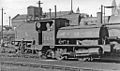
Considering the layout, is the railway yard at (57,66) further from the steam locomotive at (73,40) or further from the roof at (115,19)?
the roof at (115,19)

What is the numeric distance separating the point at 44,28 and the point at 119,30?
1517 cm

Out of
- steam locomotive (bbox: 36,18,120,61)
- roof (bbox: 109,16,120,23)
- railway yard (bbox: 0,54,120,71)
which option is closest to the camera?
railway yard (bbox: 0,54,120,71)

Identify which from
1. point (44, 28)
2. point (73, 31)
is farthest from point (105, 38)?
point (44, 28)

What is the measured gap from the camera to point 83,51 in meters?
16.3

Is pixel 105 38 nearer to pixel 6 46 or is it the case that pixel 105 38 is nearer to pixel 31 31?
pixel 31 31

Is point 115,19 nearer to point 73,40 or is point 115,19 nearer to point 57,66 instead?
point 73,40

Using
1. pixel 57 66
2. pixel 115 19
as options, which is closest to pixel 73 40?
pixel 57 66

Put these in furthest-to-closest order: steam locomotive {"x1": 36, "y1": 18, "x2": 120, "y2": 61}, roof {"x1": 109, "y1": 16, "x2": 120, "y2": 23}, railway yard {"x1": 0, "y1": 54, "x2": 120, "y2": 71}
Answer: roof {"x1": 109, "y1": 16, "x2": 120, "y2": 23} → steam locomotive {"x1": 36, "y1": 18, "x2": 120, "y2": 61} → railway yard {"x1": 0, "y1": 54, "x2": 120, "y2": 71}

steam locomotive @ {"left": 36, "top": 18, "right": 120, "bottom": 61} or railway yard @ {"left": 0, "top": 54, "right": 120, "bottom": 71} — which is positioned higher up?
steam locomotive @ {"left": 36, "top": 18, "right": 120, "bottom": 61}

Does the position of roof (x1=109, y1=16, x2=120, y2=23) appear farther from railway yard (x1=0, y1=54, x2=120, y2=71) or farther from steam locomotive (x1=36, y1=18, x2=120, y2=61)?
railway yard (x1=0, y1=54, x2=120, y2=71)

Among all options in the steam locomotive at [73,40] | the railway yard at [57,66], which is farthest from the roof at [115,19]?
the railway yard at [57,66]

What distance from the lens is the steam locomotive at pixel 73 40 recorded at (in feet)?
52.7

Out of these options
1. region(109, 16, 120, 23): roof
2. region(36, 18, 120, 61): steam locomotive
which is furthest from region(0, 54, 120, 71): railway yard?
Answer: region(109, 16, 120, 23): roof

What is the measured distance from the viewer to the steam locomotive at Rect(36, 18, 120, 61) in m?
16.1
